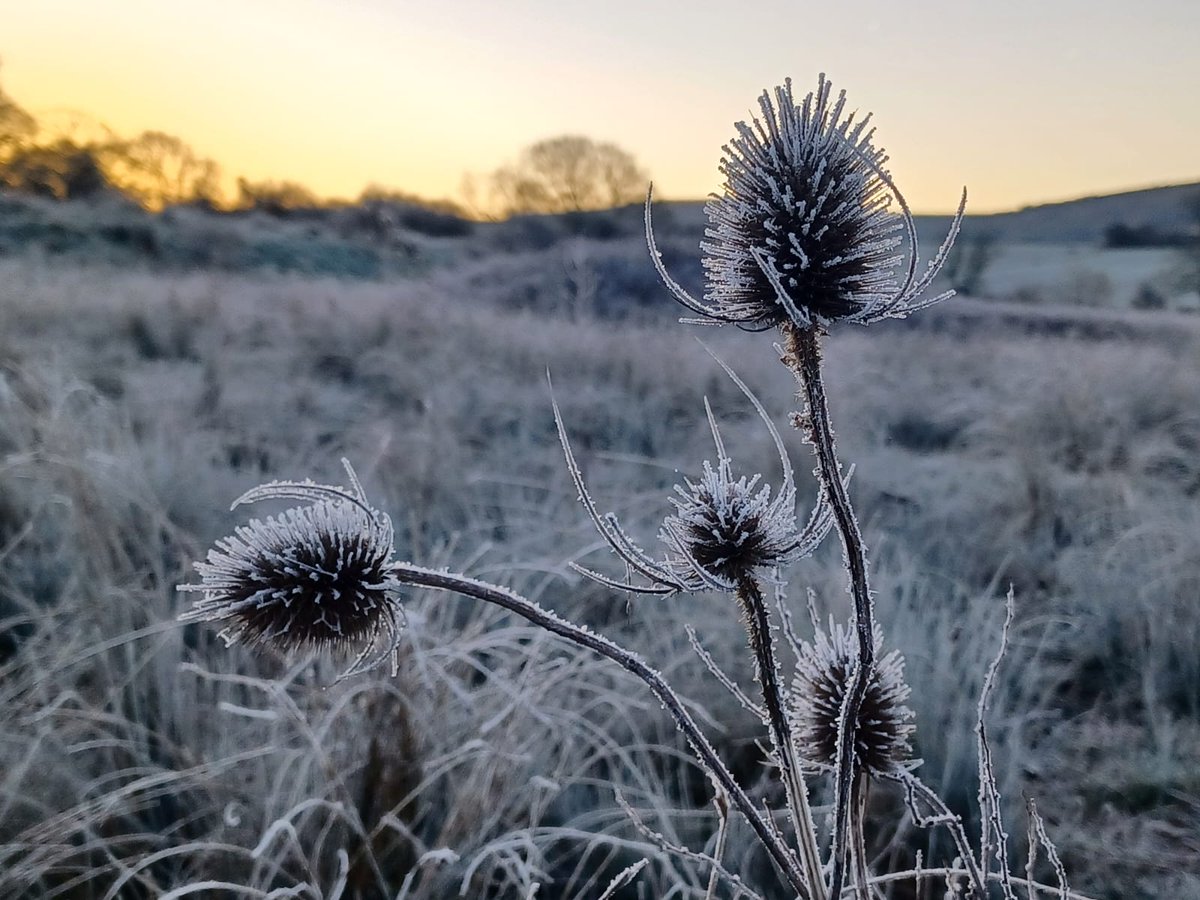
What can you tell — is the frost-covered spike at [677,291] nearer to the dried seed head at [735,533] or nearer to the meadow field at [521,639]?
the dried seed head at [735,533]

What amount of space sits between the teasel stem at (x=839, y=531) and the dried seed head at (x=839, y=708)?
18 centimetres

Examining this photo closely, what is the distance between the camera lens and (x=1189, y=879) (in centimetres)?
193

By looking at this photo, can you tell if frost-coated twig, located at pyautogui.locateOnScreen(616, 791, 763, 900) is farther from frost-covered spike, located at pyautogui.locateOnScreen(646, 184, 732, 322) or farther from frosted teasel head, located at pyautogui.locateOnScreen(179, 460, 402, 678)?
frost-covered spike, located at pyautogui.locateOnScreen(646, 184, 732, 322)

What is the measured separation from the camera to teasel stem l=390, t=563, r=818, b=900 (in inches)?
21.4

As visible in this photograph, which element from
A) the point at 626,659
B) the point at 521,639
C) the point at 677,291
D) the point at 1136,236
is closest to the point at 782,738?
the point at 626,659

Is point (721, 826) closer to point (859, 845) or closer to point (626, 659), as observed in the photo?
point (859, 845)

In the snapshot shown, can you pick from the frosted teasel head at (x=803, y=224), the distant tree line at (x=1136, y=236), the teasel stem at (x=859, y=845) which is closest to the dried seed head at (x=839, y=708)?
the teasel stem at (x=859, y=845)

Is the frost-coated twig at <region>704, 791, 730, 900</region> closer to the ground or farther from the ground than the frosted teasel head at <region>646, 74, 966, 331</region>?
closer to the ground

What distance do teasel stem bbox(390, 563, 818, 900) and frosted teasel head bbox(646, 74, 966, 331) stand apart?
0.71ft

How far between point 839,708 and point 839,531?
13.0 inches

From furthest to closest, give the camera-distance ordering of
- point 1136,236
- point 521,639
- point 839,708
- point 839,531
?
point 1136,236
point 521,639
point 839,708
point 839,531

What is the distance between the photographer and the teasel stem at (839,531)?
0.50m

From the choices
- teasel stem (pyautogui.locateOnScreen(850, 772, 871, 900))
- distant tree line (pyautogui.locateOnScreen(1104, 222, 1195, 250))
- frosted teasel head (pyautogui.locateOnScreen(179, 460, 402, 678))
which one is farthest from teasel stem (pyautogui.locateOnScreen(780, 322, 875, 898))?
distant tree line (pyautogui.locateOnScreen(1104, 222, 1195, 250))

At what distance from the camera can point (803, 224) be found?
591mm
